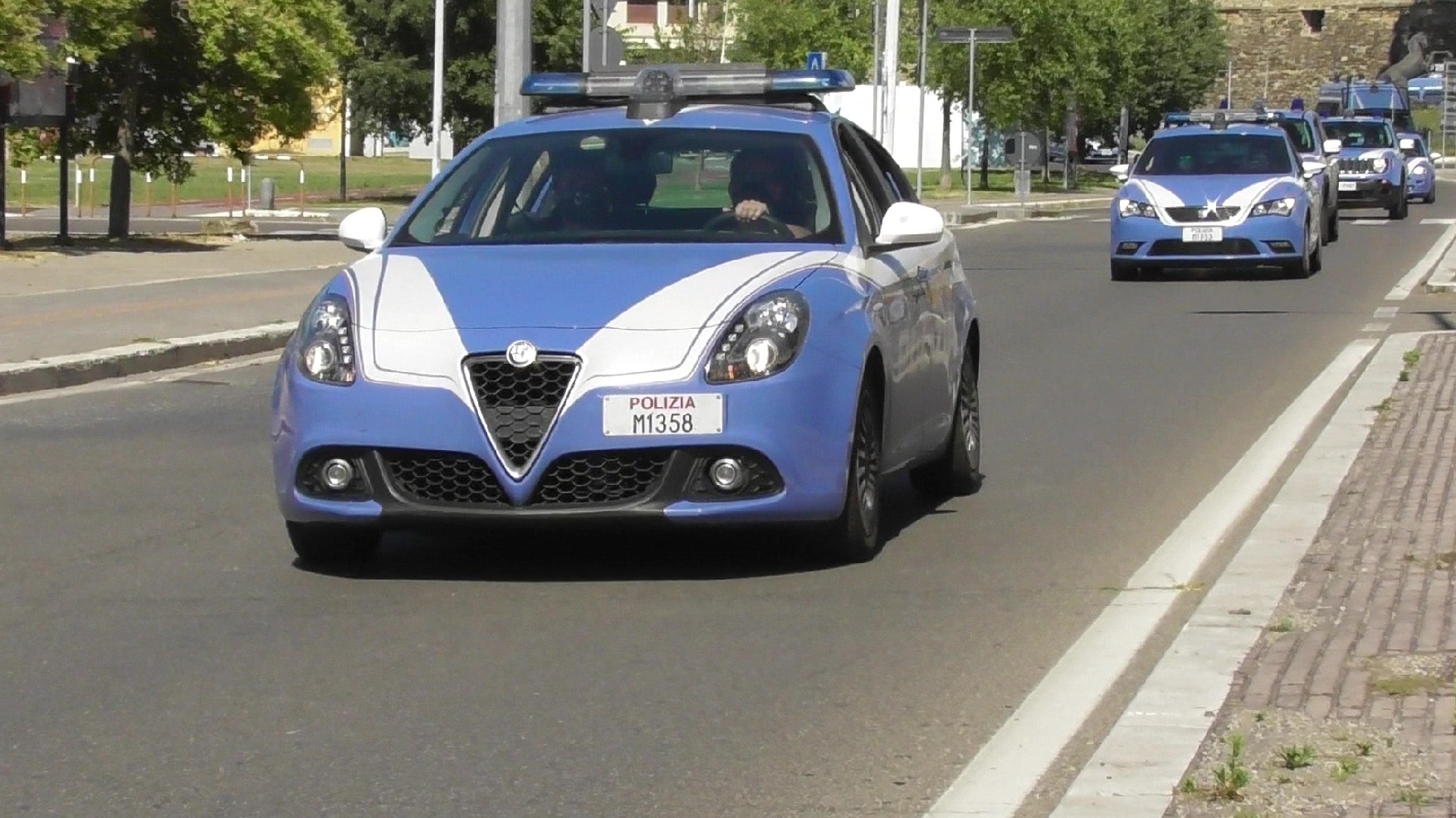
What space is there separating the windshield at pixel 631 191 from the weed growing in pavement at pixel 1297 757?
11.4 feet

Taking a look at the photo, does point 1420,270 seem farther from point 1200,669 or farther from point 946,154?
point 946,154

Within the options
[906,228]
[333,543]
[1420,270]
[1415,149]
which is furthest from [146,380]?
[1415,149]

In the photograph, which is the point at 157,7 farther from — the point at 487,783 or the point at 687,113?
the point at 487,783

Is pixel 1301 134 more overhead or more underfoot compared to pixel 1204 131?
more overhead

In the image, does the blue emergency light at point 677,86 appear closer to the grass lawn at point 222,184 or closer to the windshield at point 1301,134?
the windshield at point 1301,134

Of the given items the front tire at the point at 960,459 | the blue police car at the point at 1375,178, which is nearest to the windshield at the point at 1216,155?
the front tire at the point at 960,459

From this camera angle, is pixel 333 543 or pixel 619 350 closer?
pixel 619 350

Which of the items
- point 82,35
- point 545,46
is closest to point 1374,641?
point 82,35

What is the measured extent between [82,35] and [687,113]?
1883 cm

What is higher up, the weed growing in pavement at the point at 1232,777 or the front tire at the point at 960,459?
the front tire at the point at 960,459

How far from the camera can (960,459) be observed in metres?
9.88

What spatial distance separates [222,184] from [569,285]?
53.2m

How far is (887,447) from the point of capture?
8453 mm

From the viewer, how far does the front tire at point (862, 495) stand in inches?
315
